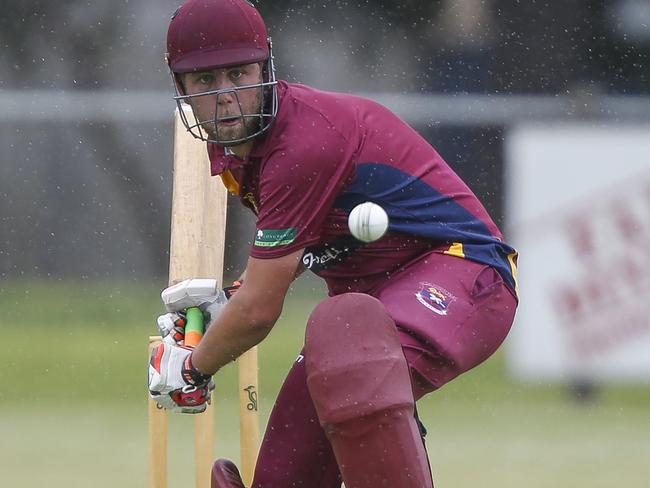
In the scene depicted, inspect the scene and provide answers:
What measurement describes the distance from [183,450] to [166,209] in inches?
64.8

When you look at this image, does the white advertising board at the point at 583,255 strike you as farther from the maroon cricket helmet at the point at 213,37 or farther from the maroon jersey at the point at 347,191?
A: the maroon cricket helmet at the point at 213,37

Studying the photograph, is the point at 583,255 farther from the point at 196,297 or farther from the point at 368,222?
the point at 368,222

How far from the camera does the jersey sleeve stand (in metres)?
2.64

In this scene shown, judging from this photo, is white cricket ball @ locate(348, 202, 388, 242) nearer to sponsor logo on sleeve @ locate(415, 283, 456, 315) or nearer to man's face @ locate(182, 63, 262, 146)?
sponsor logo on sleeve @ locate(415, 283, 456, 315)

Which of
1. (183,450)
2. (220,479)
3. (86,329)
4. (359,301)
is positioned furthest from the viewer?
(86,329)

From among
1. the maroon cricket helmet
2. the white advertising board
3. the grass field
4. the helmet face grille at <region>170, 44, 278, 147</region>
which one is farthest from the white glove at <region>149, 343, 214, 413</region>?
the white advertising board

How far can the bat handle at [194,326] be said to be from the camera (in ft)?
9.87

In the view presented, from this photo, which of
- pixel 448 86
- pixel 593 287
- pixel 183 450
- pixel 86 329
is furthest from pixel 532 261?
pixel 86 329

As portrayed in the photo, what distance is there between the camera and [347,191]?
9.04ft

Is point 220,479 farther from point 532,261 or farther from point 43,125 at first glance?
point 43,125

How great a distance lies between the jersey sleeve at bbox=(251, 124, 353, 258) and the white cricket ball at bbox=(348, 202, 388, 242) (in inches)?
4.1

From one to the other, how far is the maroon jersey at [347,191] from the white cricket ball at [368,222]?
12 centimetres

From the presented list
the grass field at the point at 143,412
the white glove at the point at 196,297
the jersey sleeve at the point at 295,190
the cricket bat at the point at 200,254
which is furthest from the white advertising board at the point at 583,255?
the jersey sleeve at the point at 295,190

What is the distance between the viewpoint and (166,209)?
664 centimetres
